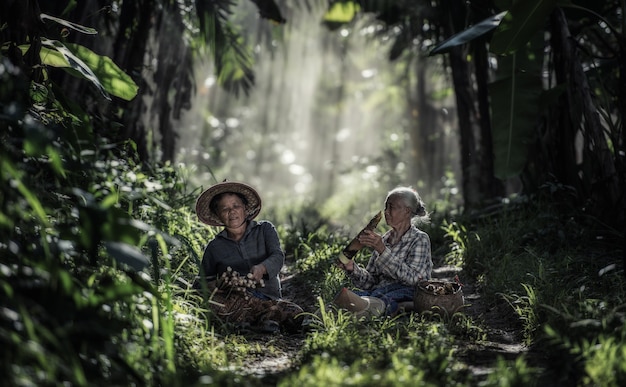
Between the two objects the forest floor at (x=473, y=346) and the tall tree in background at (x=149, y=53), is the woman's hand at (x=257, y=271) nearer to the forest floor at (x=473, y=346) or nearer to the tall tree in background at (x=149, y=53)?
the forest floor at (x=473, y=346)

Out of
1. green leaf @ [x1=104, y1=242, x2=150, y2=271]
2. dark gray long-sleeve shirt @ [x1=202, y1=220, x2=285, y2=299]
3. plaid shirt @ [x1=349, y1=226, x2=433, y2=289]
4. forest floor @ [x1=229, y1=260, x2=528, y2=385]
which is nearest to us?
green leaf @ [x1=104, y1=242, x2=150, y2=271]

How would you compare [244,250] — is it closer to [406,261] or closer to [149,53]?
[406,261]

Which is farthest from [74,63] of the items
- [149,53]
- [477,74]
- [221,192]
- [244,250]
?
[477,74]

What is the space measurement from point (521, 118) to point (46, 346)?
5.86 meters

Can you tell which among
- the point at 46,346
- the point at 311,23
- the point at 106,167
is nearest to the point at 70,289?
the point at 46,346

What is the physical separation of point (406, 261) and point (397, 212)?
1.19 feet

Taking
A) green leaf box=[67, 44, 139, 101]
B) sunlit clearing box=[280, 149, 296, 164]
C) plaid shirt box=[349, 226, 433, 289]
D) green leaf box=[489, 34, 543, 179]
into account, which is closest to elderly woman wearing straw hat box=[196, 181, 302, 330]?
plaid shirt box=[349, 226, 433, 289]

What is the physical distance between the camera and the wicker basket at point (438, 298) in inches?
202

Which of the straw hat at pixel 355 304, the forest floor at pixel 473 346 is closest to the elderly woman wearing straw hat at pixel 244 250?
the forest floor at pixel 473 346

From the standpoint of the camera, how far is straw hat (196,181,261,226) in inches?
223

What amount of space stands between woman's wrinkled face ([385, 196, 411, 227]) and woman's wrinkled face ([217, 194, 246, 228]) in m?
Result: 1.07

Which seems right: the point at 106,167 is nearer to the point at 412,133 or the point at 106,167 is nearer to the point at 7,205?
the point at 7,205

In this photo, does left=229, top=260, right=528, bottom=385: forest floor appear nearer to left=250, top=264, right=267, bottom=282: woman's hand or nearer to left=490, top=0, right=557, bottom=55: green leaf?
left=250, top=264, right=267, bottom=282: woman's hand

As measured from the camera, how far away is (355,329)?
4.63 meters
